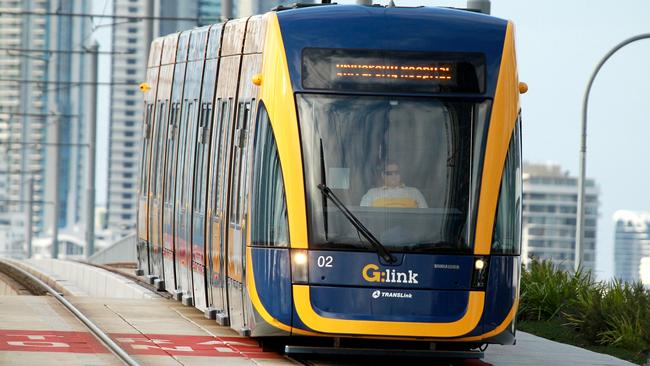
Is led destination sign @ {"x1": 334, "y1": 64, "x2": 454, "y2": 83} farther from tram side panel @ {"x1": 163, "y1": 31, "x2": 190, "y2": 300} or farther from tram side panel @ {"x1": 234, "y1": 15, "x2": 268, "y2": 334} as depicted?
tram side panel @ {"x1": 163, "y1": 31, "x2": 190, "y2": 300}

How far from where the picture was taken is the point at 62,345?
52.6 ft

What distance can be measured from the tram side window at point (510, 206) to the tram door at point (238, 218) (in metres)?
2.24

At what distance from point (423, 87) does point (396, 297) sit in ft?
5.81

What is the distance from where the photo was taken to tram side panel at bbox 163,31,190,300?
816 inches

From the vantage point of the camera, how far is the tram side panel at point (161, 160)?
2194cm

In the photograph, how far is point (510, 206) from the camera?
14984 millimetres

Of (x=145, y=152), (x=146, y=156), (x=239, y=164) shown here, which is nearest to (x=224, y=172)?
(x=239, y=164)

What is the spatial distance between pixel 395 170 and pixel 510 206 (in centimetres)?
105

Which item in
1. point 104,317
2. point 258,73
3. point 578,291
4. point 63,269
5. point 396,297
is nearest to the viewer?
point 396,297

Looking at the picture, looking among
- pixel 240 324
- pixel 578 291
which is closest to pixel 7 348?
pixel 240 324

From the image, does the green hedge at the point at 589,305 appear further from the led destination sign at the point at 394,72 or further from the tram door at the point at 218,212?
the led destination sign at the point at 394,72

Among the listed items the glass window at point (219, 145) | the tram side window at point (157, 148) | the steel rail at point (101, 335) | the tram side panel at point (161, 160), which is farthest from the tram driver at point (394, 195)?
the tram side window at point (157, 148)

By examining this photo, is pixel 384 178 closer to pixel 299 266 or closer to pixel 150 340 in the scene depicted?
pixel 299 266

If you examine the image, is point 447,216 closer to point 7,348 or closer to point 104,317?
point 7,348
